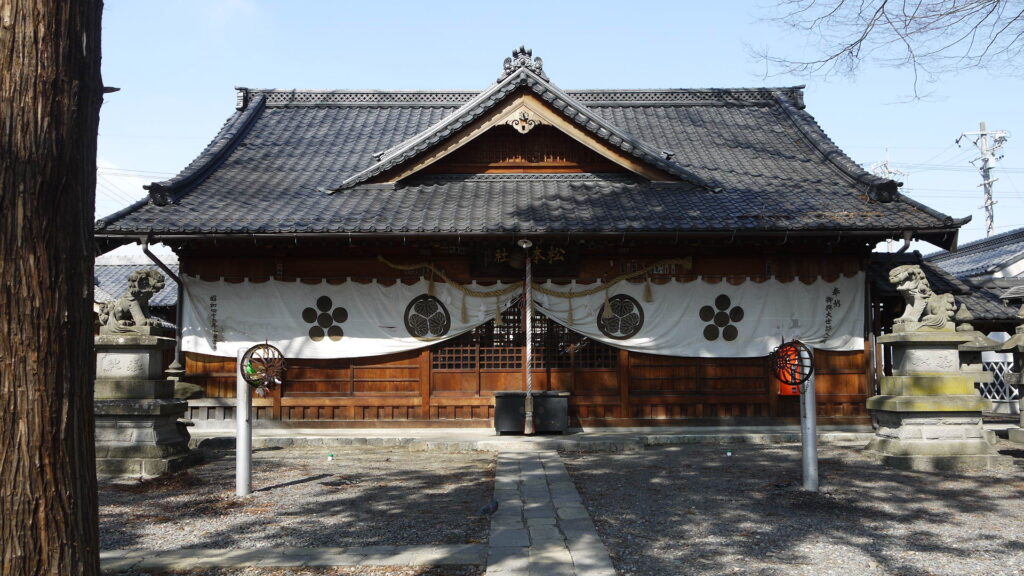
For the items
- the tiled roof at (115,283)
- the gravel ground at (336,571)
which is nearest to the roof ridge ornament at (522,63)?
the gravel ground at (336,571)

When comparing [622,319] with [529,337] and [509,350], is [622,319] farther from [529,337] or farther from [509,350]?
[509,350]

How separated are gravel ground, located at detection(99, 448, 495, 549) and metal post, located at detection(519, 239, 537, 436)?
1.58 meters

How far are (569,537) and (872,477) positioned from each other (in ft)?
16.3

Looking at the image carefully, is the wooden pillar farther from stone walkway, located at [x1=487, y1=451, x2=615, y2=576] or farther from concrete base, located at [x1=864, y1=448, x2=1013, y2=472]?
concrete base, located at [x1=864, y1=448, x2=1013, y2=472]

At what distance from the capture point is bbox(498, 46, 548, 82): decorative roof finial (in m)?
14.3

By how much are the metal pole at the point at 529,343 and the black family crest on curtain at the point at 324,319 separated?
3441 mm

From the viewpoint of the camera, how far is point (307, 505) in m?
7.48

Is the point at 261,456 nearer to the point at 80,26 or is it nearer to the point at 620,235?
the point at 620,235

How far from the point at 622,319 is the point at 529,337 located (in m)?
1.93

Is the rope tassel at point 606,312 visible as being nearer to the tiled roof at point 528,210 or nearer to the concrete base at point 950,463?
the tiled roof at point 528,210

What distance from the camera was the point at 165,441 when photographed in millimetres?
9703

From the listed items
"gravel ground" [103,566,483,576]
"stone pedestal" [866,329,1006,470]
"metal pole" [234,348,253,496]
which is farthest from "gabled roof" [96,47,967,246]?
"gravel ground" [103,566,483,576]

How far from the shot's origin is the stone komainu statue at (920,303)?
9.66 m

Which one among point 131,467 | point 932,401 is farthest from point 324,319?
point 932,401
